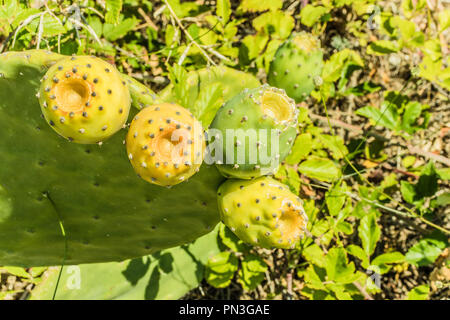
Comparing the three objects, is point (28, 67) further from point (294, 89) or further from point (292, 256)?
point (292, 256)

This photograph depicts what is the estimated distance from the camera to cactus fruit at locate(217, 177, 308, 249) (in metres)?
0.80

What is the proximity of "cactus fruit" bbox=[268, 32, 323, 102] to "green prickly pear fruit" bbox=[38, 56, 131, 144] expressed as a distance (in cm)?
58

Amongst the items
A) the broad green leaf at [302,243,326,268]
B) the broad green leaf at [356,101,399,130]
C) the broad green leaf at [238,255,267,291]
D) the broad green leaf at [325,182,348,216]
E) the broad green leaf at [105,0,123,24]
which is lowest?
the broad green leaf at [238,255,267,291]

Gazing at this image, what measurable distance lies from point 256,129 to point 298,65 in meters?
0.47

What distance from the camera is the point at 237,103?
778 mm

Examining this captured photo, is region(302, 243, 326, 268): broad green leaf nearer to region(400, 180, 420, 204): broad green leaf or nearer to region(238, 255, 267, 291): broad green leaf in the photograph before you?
region(238, 255, 267, 291): broad green leaf

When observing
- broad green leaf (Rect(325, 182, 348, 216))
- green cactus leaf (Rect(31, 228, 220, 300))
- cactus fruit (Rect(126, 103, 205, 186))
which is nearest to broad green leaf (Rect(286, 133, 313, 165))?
broad green leaf (Rect(325, 182, 348, 216))

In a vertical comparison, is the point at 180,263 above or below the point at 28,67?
below

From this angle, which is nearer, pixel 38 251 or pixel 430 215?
pixel 38 251

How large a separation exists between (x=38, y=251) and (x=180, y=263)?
552 millimetres

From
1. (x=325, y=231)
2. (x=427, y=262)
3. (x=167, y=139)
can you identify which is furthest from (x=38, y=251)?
(x=427, y=262)

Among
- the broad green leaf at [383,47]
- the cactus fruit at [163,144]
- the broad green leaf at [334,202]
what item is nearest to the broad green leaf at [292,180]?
the broad green leaf at [334,202]

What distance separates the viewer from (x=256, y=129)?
76cm

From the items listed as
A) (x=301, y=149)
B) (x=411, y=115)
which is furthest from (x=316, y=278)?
(x=411, y=115)
